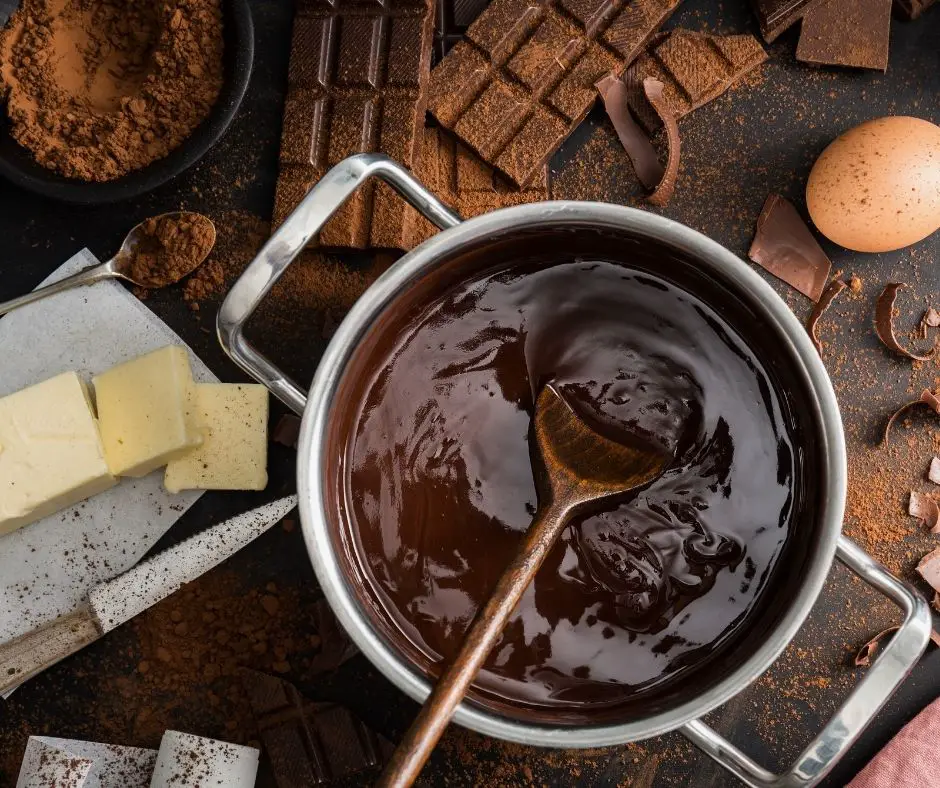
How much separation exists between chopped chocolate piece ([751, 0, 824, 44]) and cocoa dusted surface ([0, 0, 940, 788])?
0.10ft

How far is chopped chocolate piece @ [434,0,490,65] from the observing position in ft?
4.22

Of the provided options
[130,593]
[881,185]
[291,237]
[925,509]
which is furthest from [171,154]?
[925,509]

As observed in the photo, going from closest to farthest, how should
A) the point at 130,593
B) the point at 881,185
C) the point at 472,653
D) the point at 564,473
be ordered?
the point at 472,653
the point at 564,473
the point at 881,185
the point at 130,593

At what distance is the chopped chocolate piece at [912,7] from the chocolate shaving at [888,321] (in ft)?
1.34

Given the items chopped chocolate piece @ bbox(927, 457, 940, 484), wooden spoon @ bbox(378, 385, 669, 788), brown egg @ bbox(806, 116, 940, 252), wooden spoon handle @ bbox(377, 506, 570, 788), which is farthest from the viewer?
chopped chocolate piece @ bbox(927, 457, 940, 484)

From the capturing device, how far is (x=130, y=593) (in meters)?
1.25

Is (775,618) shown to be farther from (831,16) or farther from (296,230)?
(831,16)

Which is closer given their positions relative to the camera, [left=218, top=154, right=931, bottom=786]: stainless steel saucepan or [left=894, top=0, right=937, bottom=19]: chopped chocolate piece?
[left=218, top=154, right=931, bottom=786]: stainless steel saucepan

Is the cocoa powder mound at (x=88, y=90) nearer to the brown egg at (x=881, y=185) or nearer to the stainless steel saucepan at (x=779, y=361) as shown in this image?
the stainless steel saucepan at (x=779, y=361)

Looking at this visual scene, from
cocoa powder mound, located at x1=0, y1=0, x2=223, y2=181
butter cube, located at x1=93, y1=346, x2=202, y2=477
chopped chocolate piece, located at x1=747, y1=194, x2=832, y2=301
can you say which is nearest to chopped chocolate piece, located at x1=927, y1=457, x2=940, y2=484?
chopped chocolate piece, located at x1=747, y1=194, x2=832, y2=301

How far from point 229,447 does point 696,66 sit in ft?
2.96

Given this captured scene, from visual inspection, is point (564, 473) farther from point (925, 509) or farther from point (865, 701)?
point (925, 509)

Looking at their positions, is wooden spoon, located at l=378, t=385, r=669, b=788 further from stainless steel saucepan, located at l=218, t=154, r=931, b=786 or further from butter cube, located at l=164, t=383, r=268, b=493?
butter cube, located at l=164, t=383, r=268, b=493

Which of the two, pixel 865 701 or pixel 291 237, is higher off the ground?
pixel 291 237
